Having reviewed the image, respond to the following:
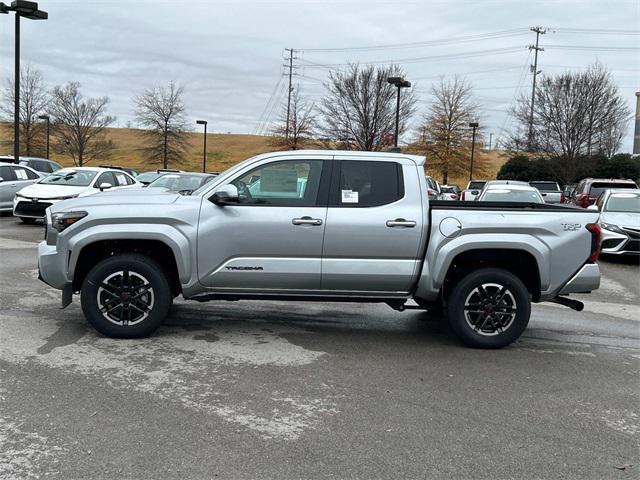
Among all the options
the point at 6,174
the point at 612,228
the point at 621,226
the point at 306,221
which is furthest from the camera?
the point at 6,174

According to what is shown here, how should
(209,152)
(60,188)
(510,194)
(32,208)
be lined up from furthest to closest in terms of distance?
(209,152)
(510,194)
(60,188)
(32,208)

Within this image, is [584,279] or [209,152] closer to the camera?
[584,279]

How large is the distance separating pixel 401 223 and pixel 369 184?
510mm

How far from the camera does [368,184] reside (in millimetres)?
5949

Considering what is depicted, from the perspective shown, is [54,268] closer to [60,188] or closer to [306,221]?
[306,221]

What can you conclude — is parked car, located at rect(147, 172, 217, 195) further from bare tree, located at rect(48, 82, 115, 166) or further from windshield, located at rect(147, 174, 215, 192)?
bare tree, located at rect(48, 82, 115, 166)

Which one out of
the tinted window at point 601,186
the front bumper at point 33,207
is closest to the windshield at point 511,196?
the tinted window at point 601,186

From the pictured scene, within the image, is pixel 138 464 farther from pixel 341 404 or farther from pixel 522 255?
pixel 522 255

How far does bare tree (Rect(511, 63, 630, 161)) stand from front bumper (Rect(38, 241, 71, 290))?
40.4 metres

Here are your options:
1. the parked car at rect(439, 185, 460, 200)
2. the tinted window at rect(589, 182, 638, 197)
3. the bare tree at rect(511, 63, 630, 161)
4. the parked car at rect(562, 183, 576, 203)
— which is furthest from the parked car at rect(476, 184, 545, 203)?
the bare tree at rect(511, 63, 630, 161)

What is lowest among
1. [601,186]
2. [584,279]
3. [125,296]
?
[125,296]

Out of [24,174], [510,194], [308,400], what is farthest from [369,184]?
[24,174]

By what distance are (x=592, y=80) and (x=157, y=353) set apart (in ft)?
138

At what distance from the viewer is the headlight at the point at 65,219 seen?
5742 millimetres
